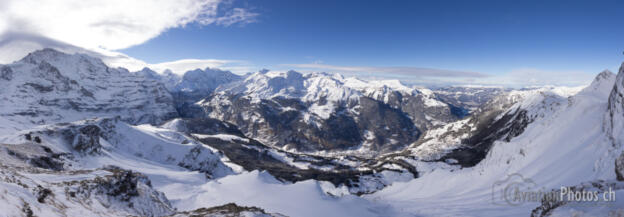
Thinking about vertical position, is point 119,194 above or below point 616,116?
below

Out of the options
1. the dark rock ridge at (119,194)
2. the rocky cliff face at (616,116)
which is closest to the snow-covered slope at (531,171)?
the rocky cliff face at (616,116)

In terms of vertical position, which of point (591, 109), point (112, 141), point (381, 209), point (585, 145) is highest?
point (591, 109)

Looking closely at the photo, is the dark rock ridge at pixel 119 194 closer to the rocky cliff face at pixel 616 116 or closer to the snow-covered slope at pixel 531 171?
the snow-covered slope at pixel 531 171

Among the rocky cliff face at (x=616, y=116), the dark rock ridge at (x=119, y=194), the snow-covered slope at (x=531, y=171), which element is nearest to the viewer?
the dark rock ridge at (x=119, y=194)

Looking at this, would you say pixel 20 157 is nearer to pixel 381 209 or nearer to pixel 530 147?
pixel 381 209

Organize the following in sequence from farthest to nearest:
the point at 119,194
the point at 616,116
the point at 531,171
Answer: the point at 531,171 < the point at 616,116 < the point at 119,194

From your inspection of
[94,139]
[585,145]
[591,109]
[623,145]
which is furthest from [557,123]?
[94,139]

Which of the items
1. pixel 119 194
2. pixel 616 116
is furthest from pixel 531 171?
pixel 119 194

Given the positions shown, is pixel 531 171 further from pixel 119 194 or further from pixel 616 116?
pixel 119 194

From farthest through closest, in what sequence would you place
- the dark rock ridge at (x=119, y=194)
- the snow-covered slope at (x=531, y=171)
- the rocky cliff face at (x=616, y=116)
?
the rocky cliff face at (x=616, y=116)
the snow-covered slope at (x=531, y=171)
the dark rock ridge at (x=119, y=194)

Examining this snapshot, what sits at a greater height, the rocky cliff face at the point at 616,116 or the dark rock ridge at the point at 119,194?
the rocky cliff face at the point at 616,116

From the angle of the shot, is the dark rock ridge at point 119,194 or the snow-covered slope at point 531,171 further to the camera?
the snow-covered slope at point 531,171
